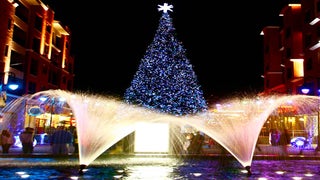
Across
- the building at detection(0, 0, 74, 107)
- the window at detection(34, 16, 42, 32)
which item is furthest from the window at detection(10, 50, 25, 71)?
the window at detection(34, 16, 42, 32)

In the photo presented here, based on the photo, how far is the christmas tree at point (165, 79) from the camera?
37250 millimetres

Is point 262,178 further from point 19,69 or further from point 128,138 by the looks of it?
point 19,69

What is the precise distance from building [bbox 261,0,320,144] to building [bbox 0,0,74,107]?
95.1 feet

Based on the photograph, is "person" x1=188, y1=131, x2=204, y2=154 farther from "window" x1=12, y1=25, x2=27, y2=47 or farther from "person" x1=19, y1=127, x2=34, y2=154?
"window" x1=12, y1=25, x2=27, y2=47

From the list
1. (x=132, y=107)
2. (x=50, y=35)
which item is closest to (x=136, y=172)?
(x=132, y=107)

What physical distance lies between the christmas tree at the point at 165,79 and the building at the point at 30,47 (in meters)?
11.8

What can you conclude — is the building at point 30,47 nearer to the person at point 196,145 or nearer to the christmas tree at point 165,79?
the christmas tree at point 165,79

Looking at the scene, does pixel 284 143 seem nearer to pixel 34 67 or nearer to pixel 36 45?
pixel 34 67

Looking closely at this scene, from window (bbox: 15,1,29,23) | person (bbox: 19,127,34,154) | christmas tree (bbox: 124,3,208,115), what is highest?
window (bbox: 15,1,29,23)

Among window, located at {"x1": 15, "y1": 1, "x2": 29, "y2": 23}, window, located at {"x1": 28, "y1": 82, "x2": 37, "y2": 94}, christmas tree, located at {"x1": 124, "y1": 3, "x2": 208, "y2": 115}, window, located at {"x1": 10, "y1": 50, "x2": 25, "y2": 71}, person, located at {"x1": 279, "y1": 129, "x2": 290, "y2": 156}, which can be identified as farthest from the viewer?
window, located at {"x1": 28, "y1": 82, "x2": 37, "y2": 94}

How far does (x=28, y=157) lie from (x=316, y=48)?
118 feet

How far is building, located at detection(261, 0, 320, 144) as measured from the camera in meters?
44.8

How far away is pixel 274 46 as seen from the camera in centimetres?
6588

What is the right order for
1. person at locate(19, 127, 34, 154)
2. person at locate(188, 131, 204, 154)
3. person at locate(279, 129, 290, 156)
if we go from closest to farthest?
person at locate(19, 127, 34, 154) < person at locate(188, 131, 204, 154) < person at locate(279, 129, 290, 156)
